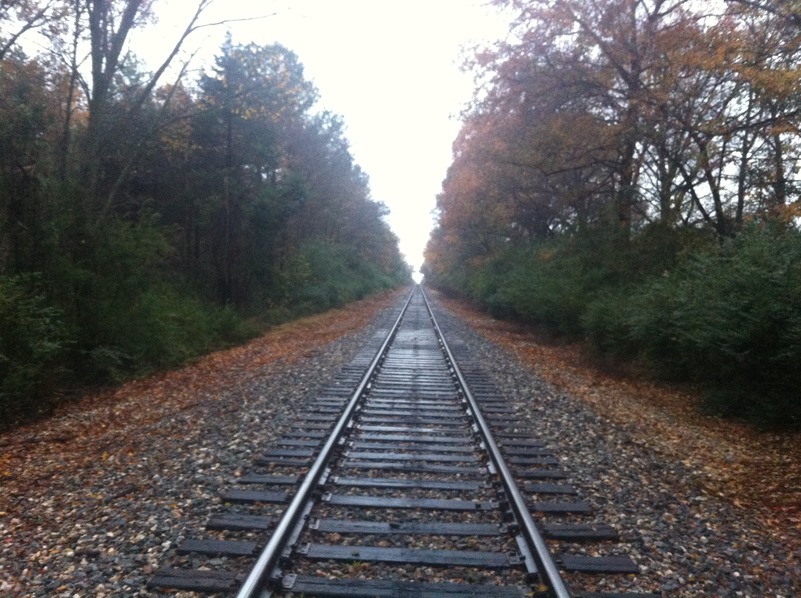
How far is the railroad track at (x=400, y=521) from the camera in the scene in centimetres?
436

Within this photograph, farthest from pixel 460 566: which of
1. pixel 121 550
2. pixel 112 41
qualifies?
pixel 112 41

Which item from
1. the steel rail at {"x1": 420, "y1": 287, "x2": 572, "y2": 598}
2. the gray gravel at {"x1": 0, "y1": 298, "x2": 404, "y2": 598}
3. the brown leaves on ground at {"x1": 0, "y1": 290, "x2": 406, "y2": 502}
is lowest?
the brown leaves on ground at {"x1": 0, "y1": 290, "x2": 406, "y2": 502}

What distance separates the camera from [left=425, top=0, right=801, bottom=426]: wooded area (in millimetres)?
9727

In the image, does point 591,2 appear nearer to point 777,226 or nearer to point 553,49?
point 553,49

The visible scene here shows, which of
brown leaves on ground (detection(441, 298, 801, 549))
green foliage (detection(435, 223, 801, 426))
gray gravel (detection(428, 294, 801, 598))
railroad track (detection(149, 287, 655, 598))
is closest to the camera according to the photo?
railroad track (detection(149, 287, 655, 598))

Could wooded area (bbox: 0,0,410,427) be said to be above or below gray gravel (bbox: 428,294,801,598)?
above

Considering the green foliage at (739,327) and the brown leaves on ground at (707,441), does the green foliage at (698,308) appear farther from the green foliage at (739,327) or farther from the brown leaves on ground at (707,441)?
the brown leaves on ground at (707,441)

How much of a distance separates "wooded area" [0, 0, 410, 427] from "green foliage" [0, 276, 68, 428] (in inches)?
1.0

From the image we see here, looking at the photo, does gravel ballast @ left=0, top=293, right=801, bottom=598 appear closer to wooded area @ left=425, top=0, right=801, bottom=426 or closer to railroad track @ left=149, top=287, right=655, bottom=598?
railroad track @ left=149, top=287, right=655, bottom=598

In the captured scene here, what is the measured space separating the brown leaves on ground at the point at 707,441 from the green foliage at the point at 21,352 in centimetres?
816

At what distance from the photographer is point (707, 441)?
852 centimetres

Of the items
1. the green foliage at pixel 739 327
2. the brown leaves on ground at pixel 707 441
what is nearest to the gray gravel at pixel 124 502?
the brown leaves on ground at pixel 707 441

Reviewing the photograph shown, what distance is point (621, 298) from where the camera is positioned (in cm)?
1599

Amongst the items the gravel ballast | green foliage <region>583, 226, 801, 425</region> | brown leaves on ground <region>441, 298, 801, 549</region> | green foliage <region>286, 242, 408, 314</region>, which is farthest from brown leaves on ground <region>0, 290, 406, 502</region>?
green foliage <region>286, 242, 408, 314</region>
